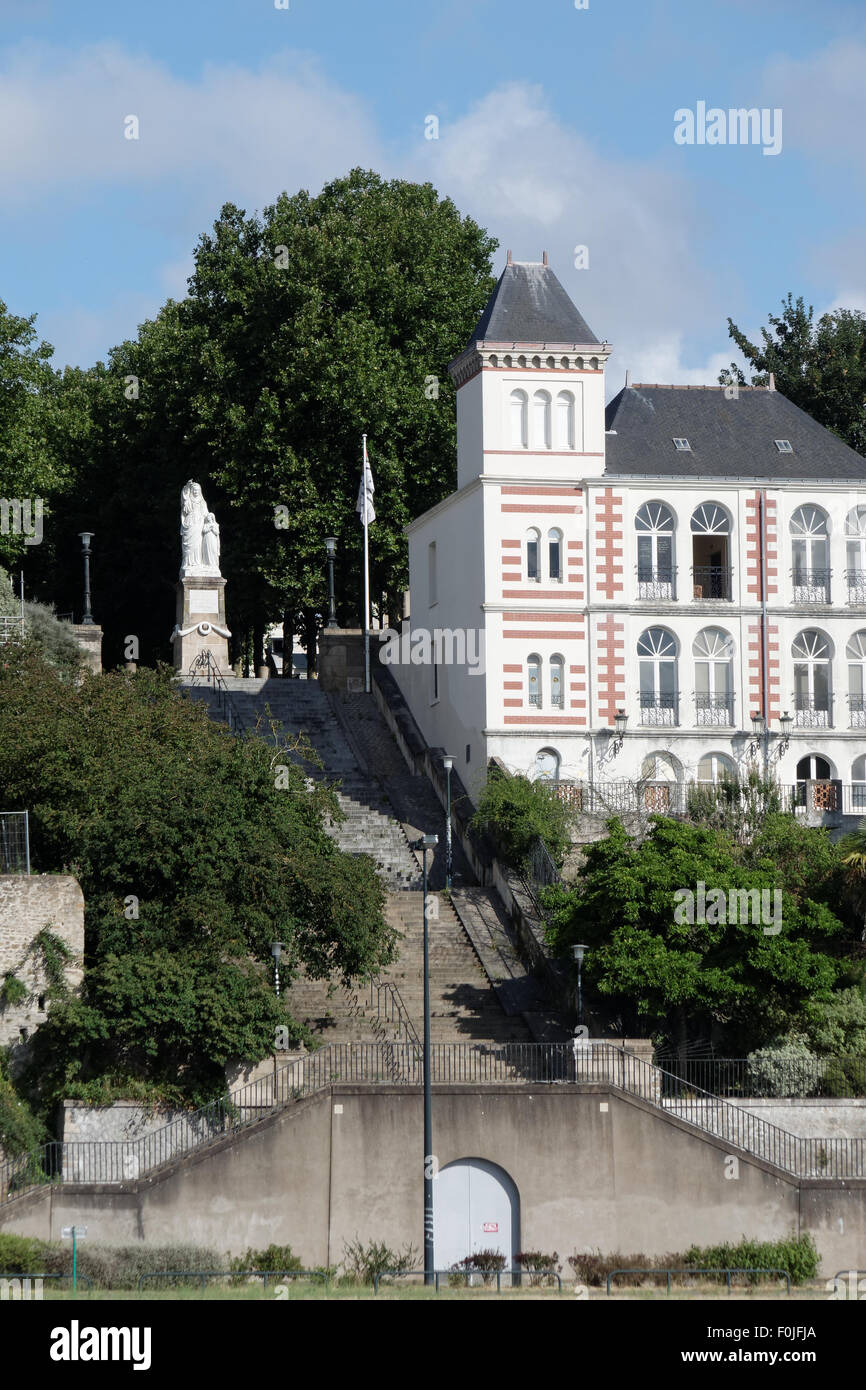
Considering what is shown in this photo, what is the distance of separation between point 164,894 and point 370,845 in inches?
433

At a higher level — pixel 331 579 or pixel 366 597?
pixel 331 579

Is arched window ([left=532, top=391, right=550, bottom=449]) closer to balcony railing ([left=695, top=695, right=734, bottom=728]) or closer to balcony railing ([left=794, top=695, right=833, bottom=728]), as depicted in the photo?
balcony railing ([left=695, top=695, right=734, bottom=728])

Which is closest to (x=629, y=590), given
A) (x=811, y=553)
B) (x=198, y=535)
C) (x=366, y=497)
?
(x=811, y=553)

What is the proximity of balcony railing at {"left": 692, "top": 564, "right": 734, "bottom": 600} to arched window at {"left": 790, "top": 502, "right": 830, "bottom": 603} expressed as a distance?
1.82 metres

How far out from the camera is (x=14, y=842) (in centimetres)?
4384

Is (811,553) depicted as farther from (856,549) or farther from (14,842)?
(14,842)

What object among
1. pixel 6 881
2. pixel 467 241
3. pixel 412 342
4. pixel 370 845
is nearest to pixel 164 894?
pixel 6 881

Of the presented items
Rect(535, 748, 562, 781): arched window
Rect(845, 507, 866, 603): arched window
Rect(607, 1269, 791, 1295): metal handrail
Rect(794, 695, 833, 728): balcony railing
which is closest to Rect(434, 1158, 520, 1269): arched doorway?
Rect(607, 1269, 791, 1295): metal handrail

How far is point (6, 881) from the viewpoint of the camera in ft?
140

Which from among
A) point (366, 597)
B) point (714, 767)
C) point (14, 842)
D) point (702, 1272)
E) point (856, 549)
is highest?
point (856, 549)

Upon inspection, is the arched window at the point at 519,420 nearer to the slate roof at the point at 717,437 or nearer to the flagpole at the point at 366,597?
the slate roof at the point at 717,437

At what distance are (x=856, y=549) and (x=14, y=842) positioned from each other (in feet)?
83.2

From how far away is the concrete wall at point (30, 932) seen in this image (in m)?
42.4

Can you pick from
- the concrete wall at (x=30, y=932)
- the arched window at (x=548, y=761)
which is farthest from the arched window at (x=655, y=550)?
the concrete wall at (x=30, y=932)
